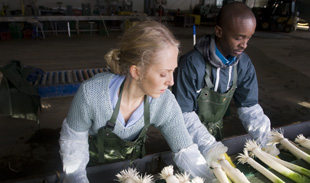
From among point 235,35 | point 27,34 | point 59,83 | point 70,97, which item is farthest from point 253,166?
point 27,34

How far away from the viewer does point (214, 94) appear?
1764 millimetres

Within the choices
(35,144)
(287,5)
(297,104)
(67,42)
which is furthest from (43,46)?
(287,5)

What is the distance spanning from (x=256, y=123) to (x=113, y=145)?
1045mm

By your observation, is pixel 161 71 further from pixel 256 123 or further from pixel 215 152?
pixel 256 123

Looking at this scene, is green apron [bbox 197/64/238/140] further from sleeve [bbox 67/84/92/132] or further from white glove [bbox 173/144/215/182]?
sleeve [bbox 67/84/92/132]

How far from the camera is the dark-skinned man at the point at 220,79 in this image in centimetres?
155

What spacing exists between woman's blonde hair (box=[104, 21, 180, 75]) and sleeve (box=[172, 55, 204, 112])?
460mm

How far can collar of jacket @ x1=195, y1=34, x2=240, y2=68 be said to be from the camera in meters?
1.66

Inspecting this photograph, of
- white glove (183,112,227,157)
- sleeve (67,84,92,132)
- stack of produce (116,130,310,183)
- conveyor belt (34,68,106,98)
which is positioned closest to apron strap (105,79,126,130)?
sleeve (67,84,92,132)

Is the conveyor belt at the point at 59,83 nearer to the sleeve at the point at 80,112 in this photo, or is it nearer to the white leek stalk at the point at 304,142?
the sleeve at the point at 80,112

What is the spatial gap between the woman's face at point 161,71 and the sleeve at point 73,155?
0.48m

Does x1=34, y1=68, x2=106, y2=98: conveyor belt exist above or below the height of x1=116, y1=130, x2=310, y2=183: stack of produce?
below

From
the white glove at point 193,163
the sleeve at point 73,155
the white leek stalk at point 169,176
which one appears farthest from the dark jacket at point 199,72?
the sleeve at point 73,155

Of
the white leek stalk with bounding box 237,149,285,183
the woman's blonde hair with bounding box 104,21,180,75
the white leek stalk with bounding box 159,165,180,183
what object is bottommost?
the white leek stalk with bounding box 237,149,285,183
